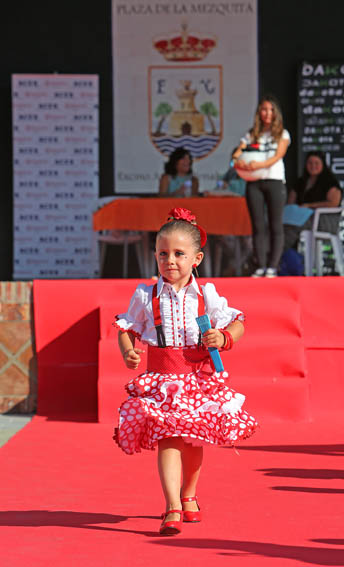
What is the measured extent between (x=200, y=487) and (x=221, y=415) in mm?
578

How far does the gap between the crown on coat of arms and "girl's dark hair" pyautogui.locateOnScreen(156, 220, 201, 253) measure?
26.0 feet

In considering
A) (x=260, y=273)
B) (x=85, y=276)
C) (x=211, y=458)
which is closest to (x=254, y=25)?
(x=85, y=276)

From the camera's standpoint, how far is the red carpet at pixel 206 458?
236cm

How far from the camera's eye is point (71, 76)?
10.4 m

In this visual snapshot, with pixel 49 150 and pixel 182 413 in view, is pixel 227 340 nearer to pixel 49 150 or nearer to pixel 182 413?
pixel 182 413

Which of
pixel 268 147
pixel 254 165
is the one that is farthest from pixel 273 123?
pixel 254 165

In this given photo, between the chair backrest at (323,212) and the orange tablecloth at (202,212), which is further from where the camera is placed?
the chair backrest at (323,212)

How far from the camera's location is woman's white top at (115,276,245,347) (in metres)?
2.74

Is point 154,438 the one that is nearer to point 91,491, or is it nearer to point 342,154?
point 91,491

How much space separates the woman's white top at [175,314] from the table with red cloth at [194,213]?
151 inches

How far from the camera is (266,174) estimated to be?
5875 millimetres

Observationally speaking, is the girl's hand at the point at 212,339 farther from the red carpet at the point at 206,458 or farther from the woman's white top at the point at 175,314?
the red carpet at the point at 206,458

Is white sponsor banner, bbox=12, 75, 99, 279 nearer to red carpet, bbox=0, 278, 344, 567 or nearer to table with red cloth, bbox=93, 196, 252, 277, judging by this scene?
table with red cloth, bbox=93, 196, 252, 277

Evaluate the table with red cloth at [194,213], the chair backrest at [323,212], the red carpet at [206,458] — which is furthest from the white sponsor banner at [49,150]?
the red carpet at [206,458]
